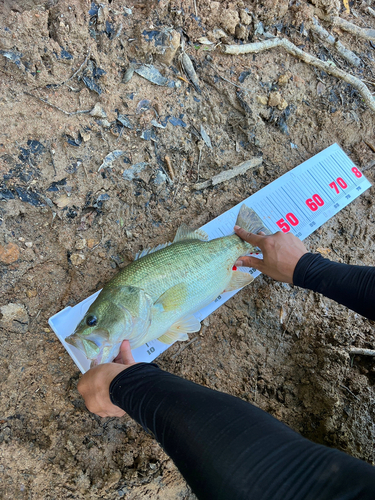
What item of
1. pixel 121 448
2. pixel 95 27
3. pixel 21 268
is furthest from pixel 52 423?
pixel 95 27

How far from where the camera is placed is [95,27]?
2.76 meters

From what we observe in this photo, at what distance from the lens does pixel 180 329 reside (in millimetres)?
2561

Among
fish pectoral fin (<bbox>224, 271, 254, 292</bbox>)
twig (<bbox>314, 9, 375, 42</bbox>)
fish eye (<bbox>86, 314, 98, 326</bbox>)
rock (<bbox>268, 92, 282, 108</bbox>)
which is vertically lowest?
fish eye (<bbox>86, 314, 98, 326</bbox>)

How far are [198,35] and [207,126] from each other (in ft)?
3.06

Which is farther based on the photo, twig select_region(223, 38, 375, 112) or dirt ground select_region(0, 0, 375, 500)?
twig select_region(223, 38, 375, 112)

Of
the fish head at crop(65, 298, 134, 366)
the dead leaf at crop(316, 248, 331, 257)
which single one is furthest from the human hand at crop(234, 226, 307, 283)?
the fish head at crop(65, 298, 134, 366)

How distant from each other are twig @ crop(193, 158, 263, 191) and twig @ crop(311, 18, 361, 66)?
189 centimetres

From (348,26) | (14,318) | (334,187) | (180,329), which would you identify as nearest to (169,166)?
(180,329)

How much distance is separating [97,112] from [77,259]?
53.8 inches

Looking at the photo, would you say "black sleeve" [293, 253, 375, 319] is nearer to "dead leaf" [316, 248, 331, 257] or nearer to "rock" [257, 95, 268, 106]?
"dead leaf" [316, 248, 331, 257]

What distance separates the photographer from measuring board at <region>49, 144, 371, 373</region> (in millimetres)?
3223

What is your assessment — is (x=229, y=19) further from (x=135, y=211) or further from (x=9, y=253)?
(x=9, y=253)

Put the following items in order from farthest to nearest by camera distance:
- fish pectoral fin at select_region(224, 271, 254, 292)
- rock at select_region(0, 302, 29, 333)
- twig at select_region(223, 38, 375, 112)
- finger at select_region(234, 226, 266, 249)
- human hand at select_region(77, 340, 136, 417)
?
twig at select_region(223, 38, 375, 112) → fish pectoral fin at select_region(224, 271, 254, 292) → finger at select_region(234, 226, 266, 249) → rock at select_region(0, 302, 29, 333) → human hand at select_region(77, 340, 136, 417)

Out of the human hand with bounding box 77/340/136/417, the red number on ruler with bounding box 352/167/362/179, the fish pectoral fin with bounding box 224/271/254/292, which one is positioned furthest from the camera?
the red number on ruler with bounding box 352/167/362/179
